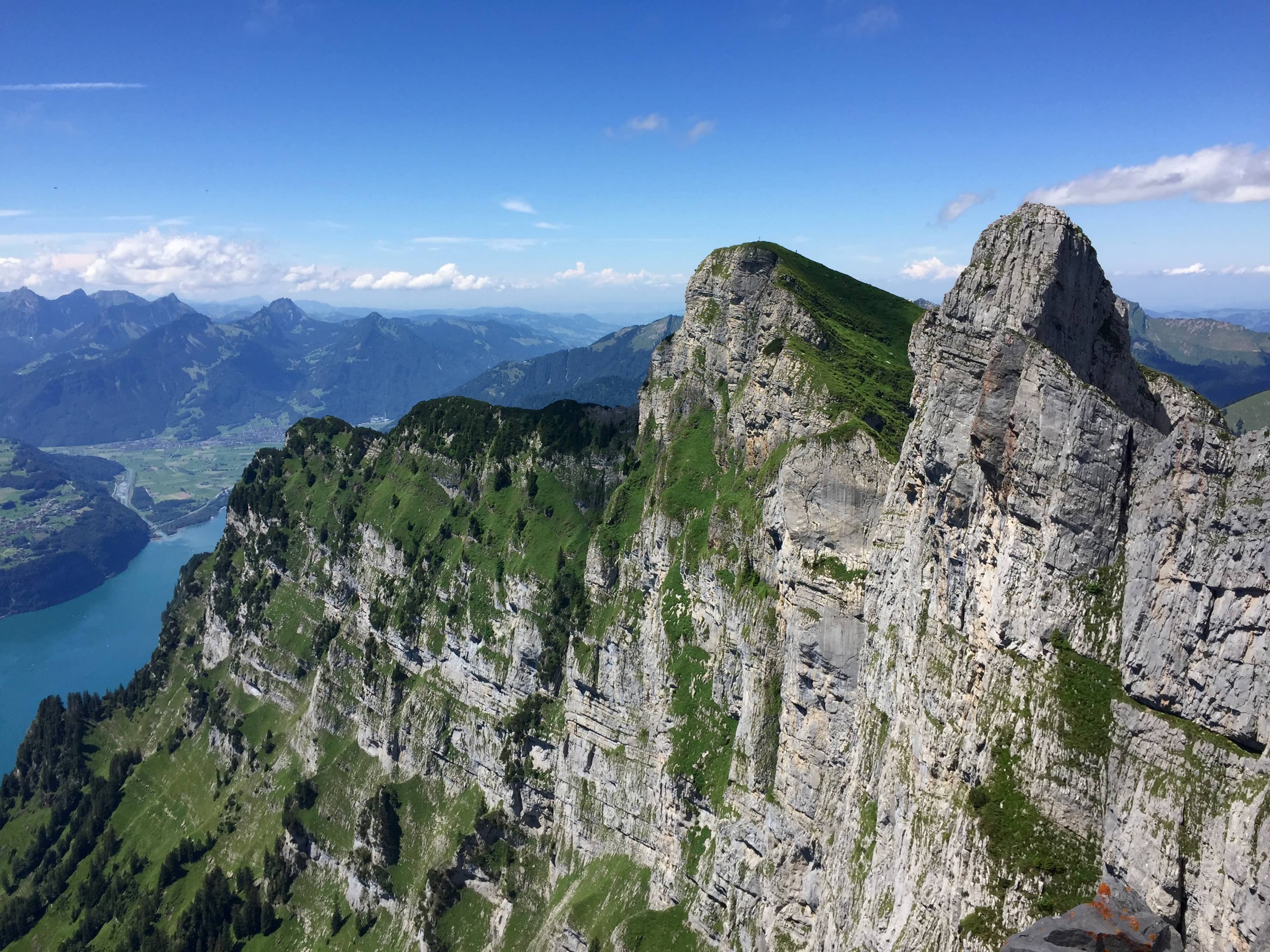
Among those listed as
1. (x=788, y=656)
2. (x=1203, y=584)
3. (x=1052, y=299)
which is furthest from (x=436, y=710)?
(x=1203, y=584)

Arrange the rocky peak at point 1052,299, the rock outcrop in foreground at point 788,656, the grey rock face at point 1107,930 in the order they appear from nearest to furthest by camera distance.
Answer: the grey rock face at point 1107,930 → the rock outcrop in foreground at point 788,656 → the rocky peak at point 1052,299

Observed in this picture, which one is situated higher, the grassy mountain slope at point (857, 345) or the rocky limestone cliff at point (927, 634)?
the grassy mountain slope at point (857, 345)

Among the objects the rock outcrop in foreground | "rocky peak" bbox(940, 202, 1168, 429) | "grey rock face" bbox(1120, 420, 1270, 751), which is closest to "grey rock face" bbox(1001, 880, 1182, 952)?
the rock outcrop in foreground

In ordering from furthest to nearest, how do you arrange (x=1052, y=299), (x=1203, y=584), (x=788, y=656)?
1. (x=788, y=656)
2. (x=1052, y=299)
3. (x=1203, y=584)

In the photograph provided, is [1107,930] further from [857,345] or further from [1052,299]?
[857,345]

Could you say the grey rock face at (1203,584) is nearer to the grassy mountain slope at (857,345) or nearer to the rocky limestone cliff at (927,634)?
the rocky limestone cliff at (927,634)

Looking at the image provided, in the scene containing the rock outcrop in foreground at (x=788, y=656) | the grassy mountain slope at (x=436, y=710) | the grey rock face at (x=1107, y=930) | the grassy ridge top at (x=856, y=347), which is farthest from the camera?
the grassy mountain slope at (x=436, y=710)

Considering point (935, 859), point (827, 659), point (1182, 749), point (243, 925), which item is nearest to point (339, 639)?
point (243, 925)

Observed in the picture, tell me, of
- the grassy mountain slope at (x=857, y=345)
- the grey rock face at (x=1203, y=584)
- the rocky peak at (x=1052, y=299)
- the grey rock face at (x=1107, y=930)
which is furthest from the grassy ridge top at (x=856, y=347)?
the grey rock face at (x=1107, y=930)
